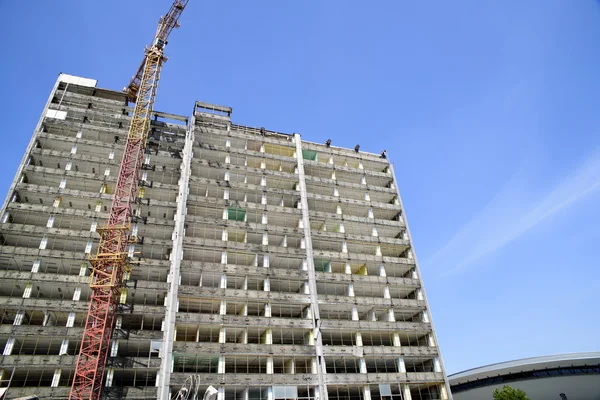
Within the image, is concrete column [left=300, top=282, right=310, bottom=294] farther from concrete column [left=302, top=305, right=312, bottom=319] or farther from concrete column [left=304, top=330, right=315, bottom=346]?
concrete column [left=304, top=330, right=315, bottom=346]

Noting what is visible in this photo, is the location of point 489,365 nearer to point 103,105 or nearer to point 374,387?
point 374,387

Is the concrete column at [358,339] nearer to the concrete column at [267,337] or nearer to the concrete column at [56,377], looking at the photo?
the concrete column at [267,337]

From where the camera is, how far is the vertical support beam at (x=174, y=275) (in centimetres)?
4593

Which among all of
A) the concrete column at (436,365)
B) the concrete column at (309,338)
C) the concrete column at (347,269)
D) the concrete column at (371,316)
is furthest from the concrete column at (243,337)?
the concrete column at (436,365)

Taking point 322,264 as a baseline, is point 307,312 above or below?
below

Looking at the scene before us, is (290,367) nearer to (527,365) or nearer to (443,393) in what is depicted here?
(443,393)

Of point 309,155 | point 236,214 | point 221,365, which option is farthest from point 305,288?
point 309,155

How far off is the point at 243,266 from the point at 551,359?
60674 mm

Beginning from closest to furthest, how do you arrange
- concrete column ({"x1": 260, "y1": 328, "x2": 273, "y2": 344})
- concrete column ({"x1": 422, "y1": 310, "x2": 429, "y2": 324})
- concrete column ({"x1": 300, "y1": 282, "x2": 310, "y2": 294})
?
concrete column ({"x1": 260, "y1": 328, "x2": 273, "y2": 344}), concrete column ({"x1": 300, "y1": 282, "x2": 310, "y2": 294}), concrete column ({"x1": 422, "y1": 310, "x2": 429, "y2": 324})

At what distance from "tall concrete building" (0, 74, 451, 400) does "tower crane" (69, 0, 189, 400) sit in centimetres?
179

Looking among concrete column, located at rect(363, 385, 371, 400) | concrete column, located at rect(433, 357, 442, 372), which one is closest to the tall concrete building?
concrete column, located at rect(363, 385, 371, 400)

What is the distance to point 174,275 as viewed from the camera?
5312 cm

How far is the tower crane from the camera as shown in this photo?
44312 millimetres

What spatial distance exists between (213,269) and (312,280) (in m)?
14.6
